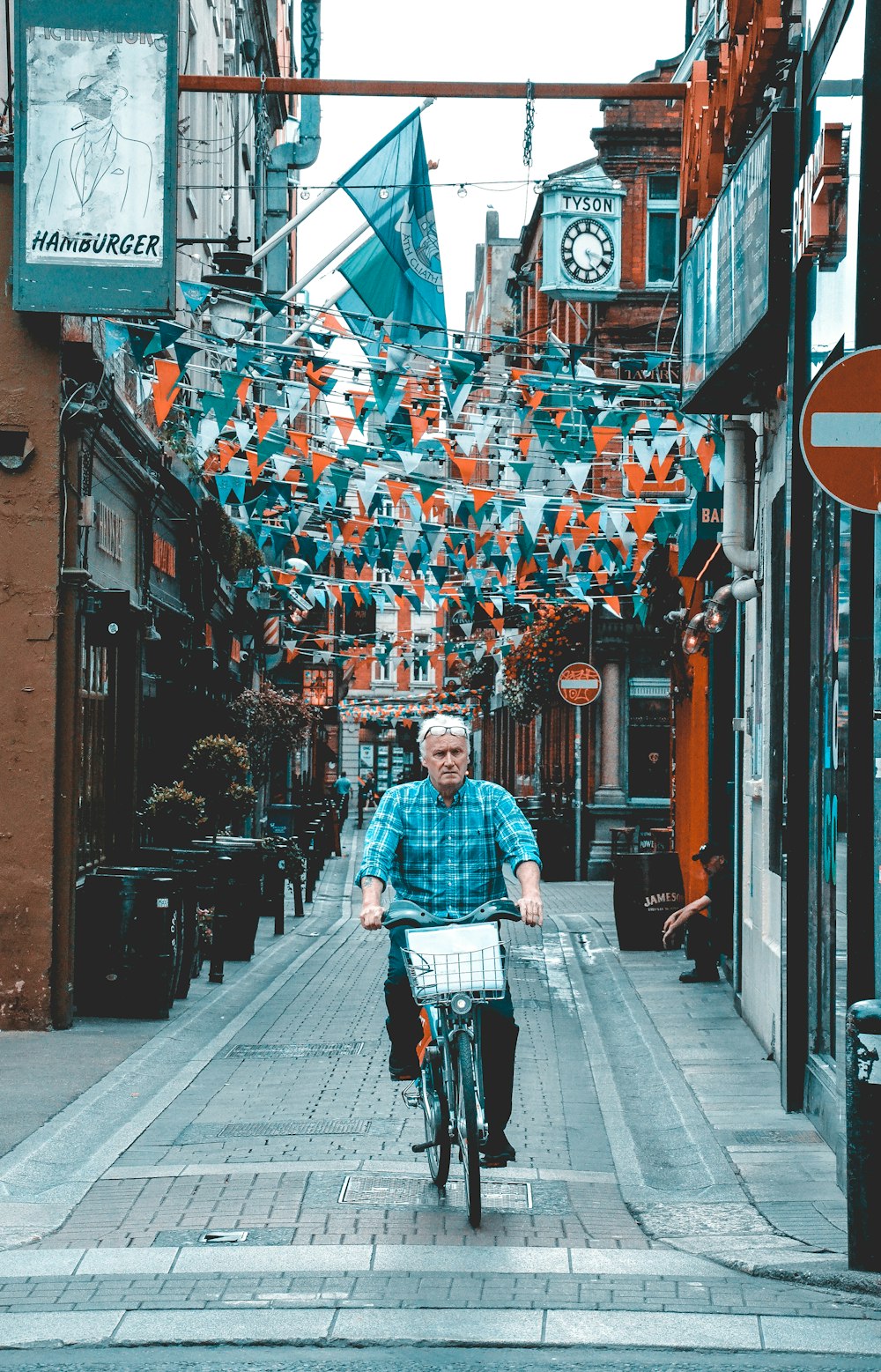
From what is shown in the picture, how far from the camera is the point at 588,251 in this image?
29.2 metres

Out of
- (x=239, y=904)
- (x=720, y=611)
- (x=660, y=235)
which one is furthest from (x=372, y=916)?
(x=660, y=235)

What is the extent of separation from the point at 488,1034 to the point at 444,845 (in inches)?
31.1

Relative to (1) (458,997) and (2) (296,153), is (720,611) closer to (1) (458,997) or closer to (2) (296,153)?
(1) (458,997)

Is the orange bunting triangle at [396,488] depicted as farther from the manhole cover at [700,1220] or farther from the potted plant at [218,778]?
the manhole cover at [700,1220]

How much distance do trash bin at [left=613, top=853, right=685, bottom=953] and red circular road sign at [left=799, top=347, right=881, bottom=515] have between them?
→ 1015cm

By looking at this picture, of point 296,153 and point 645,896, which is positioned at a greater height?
point 296,153

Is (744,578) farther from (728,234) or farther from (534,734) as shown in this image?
(534,734)

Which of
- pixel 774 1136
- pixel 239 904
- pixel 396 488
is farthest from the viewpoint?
pixel 396 488

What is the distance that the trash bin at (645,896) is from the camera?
1639 centimetres

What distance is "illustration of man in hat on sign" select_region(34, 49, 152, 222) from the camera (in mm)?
11555

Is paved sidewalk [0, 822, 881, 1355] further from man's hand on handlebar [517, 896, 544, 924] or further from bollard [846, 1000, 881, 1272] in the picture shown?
man's hand on handlebar [517, 896, 544, 924]

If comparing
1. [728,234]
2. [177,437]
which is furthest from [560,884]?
[728,234]

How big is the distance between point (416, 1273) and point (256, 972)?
9574mm

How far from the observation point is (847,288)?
7645 mm
